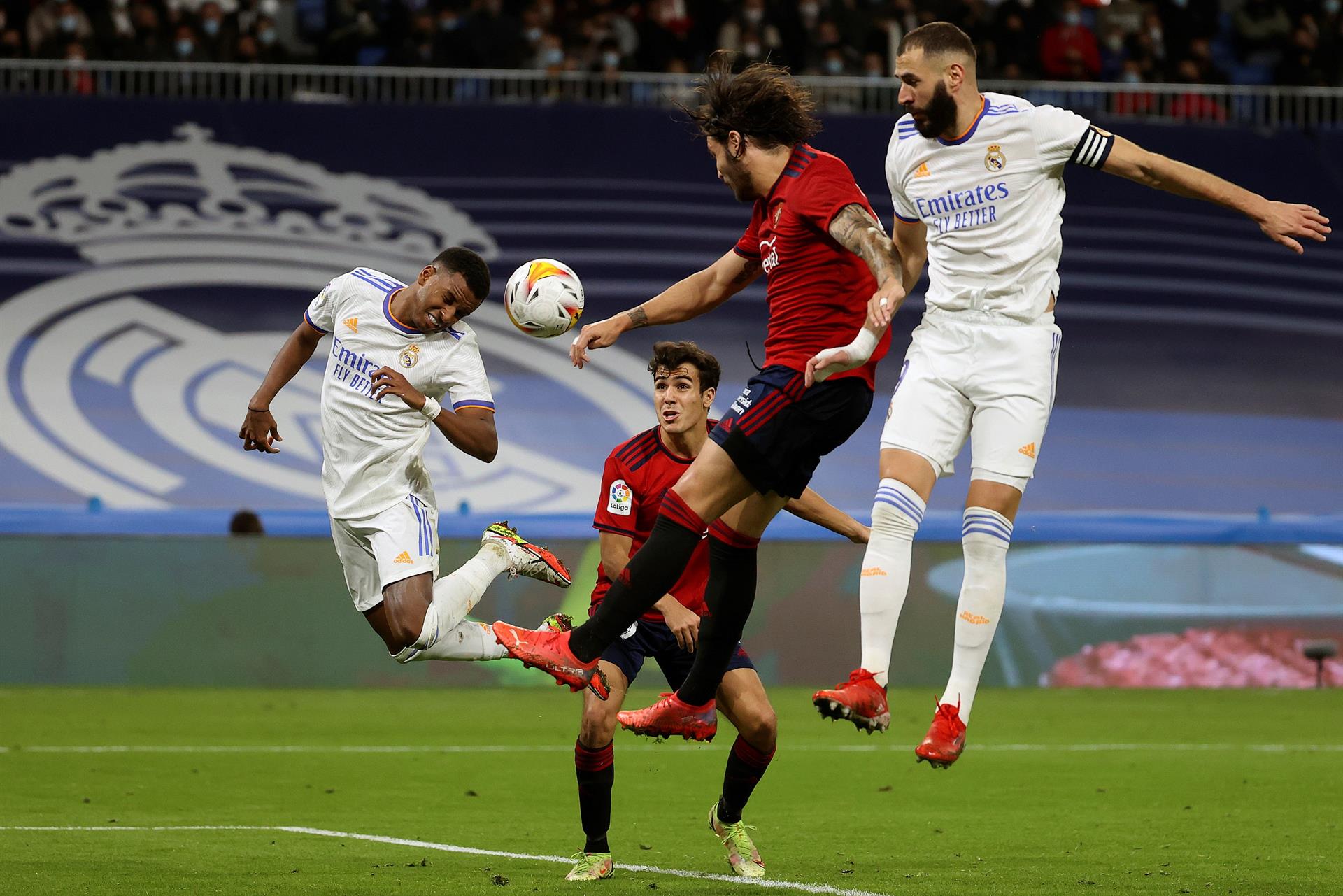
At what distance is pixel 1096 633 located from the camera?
1552 cm

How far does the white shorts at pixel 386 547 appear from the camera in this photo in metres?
7.27

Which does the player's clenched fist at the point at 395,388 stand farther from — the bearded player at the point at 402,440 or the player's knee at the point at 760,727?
the player's knee at the point at 760,727

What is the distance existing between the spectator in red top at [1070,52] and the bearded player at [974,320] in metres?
13.5

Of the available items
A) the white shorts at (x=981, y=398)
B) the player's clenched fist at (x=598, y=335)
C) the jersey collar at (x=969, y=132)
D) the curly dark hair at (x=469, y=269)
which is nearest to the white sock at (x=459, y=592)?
the curly dark hair at (x=469, y=269)

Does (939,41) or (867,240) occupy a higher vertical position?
(939,41)

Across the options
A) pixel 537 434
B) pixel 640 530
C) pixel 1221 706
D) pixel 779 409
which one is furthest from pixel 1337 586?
pixel 779 409

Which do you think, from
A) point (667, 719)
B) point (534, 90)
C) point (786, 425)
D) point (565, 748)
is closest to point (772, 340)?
point (786, 425)

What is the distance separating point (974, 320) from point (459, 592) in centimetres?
262

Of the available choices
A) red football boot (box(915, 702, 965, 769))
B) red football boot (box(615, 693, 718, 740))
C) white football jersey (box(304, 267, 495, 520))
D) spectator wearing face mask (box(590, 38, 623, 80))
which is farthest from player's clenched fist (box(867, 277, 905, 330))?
spectator wearing face mask (box(590, 38, 623, 80))

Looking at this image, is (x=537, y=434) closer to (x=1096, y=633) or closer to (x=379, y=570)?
(x=1096, y=633)

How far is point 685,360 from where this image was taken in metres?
6.99

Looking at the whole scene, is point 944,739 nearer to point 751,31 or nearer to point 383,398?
point 383,398

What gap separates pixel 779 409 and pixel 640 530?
5.26 ft

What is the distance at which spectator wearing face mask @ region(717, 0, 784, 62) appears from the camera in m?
19.1
